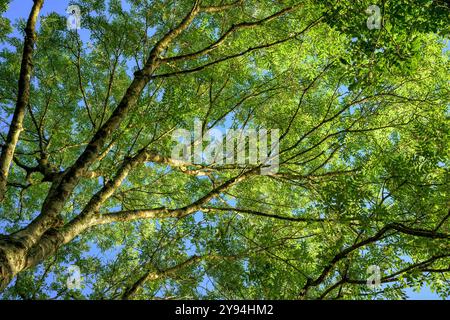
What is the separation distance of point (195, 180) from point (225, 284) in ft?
10.2

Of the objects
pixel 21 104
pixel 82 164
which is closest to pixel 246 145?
pixel 82 164

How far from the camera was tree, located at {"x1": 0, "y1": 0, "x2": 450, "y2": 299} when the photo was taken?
3.64 metres

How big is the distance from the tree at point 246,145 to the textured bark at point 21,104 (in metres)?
0.02

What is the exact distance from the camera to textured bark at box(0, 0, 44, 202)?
Result: 151 inches

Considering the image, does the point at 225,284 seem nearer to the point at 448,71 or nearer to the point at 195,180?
the point at 195,180

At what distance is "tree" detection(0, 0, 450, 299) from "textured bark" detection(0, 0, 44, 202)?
2 centimetres

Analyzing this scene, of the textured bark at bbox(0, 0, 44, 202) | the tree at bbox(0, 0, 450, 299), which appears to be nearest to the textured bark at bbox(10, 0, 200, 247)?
the tree at bbox(0, 0, 450, 299)

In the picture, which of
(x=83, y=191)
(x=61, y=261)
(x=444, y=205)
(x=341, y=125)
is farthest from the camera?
(x=83, y=191)

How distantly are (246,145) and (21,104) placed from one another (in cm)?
412

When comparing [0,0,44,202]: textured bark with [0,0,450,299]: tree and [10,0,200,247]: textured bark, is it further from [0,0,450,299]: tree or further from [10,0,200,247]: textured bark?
[10,0,200,247]: textured bark

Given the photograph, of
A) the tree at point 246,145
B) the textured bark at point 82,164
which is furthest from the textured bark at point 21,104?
the textured bark at point 82,164

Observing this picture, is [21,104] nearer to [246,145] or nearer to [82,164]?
[82,164]
